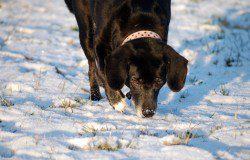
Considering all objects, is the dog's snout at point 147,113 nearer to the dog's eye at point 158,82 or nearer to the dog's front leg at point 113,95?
the dog's eye at point 158,82

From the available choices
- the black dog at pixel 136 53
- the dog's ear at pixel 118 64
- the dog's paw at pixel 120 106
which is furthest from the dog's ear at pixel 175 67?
the dog's paw at pixel 120 106

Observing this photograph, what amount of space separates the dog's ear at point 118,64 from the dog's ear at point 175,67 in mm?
369

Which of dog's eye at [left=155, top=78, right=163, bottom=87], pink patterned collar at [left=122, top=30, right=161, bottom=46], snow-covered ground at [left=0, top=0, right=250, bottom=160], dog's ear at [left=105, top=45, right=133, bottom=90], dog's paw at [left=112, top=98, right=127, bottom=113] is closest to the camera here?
snow-covered ground at [left=0, top=0, right=250, bottom=160]

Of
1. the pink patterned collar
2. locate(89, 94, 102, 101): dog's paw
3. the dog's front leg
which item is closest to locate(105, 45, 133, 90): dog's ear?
the pink patterned collar

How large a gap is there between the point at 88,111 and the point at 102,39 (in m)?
0.86

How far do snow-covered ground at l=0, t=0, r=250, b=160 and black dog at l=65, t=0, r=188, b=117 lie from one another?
0.21 m

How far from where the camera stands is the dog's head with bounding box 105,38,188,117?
3969 millimetres

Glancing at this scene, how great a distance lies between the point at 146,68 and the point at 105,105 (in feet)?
3.18

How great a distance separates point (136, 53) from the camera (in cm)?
398

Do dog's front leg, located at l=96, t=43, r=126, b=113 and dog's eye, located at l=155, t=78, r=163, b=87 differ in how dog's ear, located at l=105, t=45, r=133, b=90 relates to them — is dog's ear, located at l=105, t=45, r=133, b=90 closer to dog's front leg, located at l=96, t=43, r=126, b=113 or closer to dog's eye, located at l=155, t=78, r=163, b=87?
dog's eye, located at l=155, t=78, r=163, b=87

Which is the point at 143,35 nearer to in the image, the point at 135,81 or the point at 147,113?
the point at 135,81

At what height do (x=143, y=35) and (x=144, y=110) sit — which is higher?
(x=143, y=35)

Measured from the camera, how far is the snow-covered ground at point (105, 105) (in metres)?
3.21

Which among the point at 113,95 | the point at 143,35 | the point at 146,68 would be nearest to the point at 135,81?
the point at 146,68
